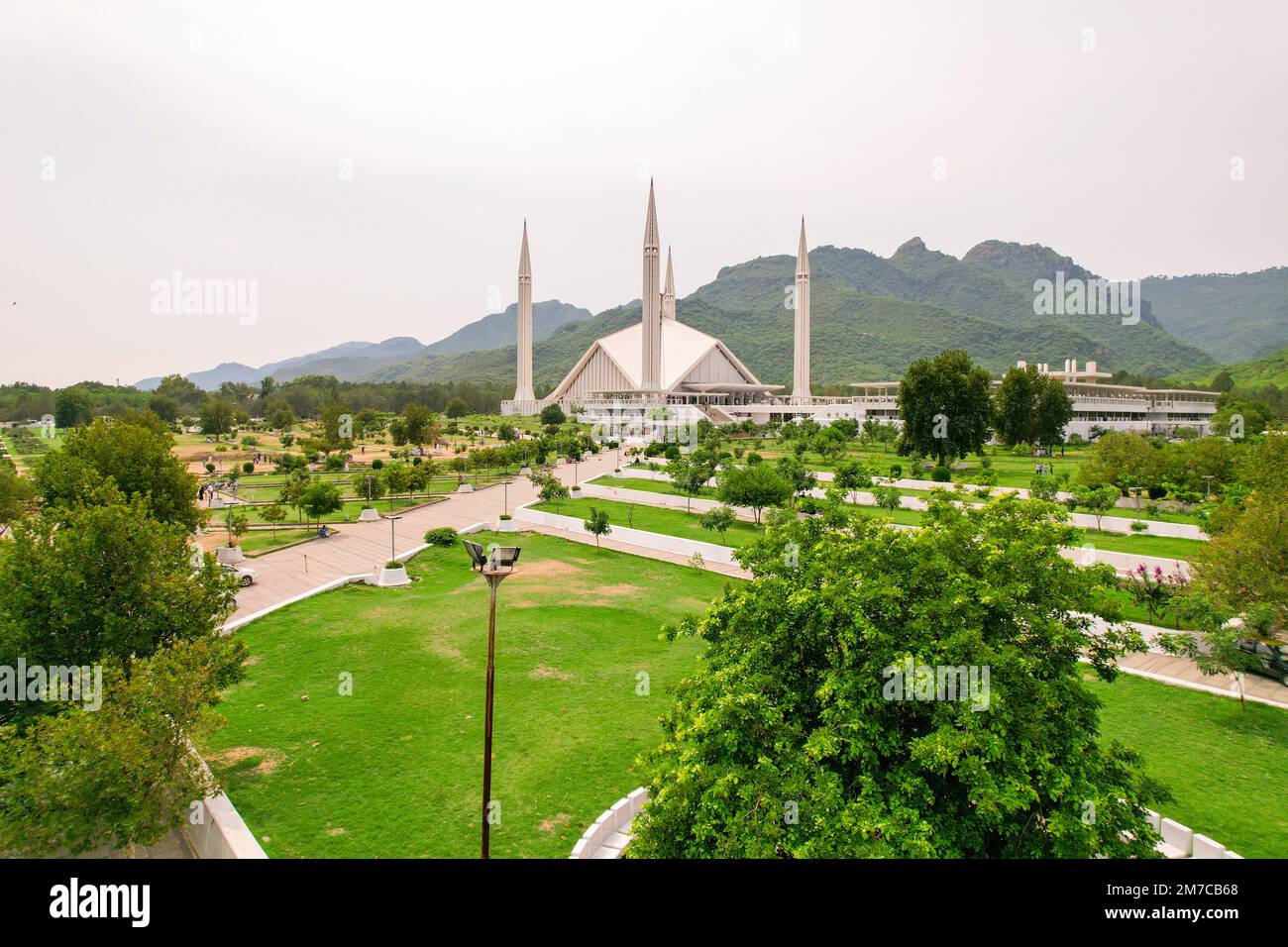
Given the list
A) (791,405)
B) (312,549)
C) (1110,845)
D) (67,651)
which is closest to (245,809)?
(67,651)

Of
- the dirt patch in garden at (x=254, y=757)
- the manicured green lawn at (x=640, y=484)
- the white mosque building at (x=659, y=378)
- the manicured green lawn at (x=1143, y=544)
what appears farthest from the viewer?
the white mosque building at (x=659, y=378)

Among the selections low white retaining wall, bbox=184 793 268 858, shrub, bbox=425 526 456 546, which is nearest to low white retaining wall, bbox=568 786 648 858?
low white retaining wall, bbox=184 793 268 858

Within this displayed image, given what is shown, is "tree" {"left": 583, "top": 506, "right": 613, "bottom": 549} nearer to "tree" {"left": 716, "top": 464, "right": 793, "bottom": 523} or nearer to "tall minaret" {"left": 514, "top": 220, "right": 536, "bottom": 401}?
"tree" {"left": 716, "top": 464, "right": 793, "bottom": 523}

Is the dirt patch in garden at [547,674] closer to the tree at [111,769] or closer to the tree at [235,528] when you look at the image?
the tree at [111,769]

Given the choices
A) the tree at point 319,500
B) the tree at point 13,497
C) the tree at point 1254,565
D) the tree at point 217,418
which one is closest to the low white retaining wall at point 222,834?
the tree at point 1254,565

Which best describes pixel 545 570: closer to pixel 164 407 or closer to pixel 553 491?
pixel 553 491

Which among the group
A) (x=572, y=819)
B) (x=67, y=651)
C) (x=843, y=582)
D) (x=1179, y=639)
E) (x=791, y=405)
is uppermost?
(x=791, y=405)

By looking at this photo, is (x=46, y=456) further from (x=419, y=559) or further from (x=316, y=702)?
(x=316, y=702)
